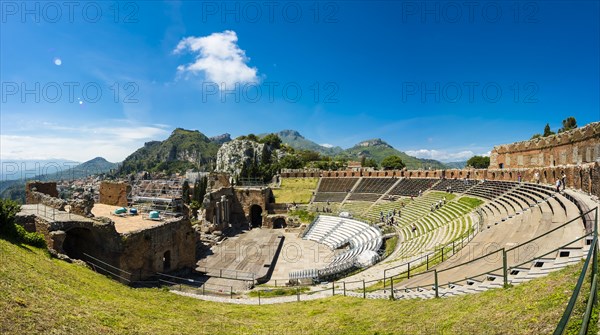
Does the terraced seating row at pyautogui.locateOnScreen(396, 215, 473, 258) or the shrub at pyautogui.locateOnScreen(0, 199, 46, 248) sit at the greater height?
the shrub at pyautogui.locateOnScreen(0, 199, 46, 248)

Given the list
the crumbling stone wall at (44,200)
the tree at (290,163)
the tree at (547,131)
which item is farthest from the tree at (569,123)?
the crumbling stone wall at (44,200)

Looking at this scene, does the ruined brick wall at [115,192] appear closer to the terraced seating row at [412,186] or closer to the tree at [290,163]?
the terraced seating row at [412,186]

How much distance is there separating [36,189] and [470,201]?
36.9m

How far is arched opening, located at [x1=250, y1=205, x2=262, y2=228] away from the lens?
1853 inches

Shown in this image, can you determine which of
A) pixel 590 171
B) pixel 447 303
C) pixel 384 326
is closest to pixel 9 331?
pixel 384 326

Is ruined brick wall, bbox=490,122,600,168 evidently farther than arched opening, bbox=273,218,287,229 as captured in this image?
No

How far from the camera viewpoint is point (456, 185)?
129 ft

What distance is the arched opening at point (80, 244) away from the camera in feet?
56.8

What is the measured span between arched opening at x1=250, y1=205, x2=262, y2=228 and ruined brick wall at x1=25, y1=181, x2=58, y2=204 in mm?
25652

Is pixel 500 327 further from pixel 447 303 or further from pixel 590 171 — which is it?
pixel 590 171

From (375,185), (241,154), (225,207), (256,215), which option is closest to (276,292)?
(225,207)

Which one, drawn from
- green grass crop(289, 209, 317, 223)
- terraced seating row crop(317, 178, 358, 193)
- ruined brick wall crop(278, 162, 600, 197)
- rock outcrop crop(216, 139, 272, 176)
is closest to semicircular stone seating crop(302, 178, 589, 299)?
ruined brick wall crop(278, 162, 600, 197)

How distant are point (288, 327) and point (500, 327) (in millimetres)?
5950

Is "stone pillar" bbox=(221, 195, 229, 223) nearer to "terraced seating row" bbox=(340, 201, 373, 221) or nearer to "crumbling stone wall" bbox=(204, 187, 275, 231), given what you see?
"crumbling stone wall" bbox=(204, 187, 275, 231)
